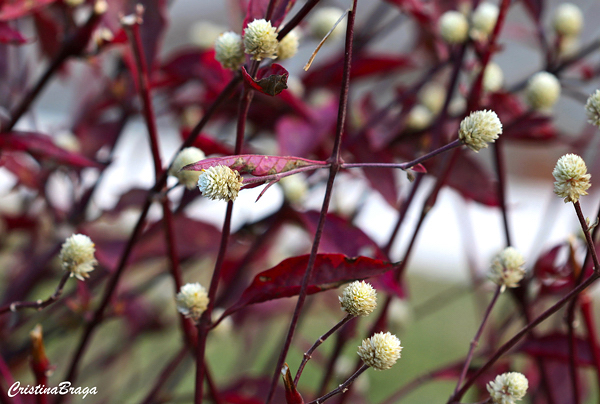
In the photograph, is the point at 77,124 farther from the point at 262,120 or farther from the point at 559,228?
the point at 559,228

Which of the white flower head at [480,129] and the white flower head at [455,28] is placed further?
the white flower head at [455,28]

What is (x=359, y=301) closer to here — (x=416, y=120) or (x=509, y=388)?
(x=509, y=388)

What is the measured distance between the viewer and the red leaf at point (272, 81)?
323 mm

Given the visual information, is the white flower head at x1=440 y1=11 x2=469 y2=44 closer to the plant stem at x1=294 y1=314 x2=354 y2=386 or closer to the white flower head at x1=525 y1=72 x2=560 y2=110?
the white flower head at x1=525 y1=72 x2=560 y2=110

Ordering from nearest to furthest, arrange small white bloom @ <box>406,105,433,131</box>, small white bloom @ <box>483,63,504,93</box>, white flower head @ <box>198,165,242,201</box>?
1. white flower head @ <box>198,165,242,201</box>
2. small white bloom @ <box>483,63,504,93</box>
3. small white bloom @ <box>406,105,433,131</box>

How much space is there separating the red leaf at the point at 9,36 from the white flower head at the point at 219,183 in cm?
30

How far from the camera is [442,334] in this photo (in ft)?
7.34

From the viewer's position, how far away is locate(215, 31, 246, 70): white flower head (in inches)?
14.6

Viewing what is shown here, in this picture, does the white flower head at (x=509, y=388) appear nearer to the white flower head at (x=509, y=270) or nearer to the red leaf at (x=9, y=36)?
the white flower head at (x=509, y=270)

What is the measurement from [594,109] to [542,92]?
0.22 metres

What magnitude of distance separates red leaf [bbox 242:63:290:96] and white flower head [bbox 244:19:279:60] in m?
0.01

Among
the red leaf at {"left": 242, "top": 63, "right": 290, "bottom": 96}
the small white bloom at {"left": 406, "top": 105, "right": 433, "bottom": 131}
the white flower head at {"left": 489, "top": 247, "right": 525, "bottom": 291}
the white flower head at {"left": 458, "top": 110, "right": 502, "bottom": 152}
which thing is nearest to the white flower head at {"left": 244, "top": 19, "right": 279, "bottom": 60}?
the red leaf at {"left": 242, "top": 63, "right": 290, "bottom": 96}

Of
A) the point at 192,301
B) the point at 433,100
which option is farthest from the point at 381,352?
the point at 433,100

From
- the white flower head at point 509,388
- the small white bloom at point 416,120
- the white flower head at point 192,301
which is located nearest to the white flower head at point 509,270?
the white flower head at point 509,388
